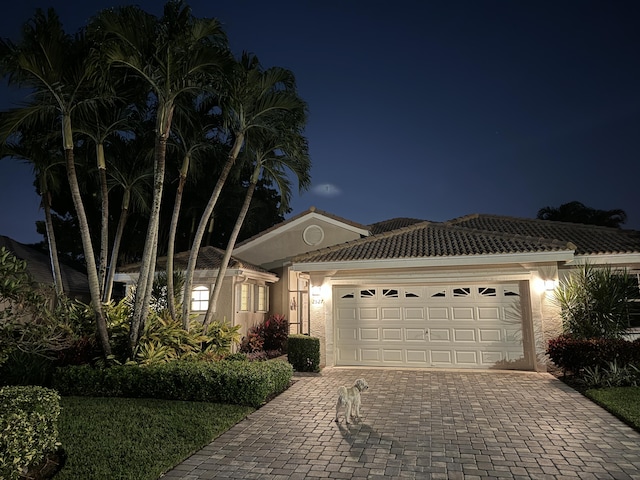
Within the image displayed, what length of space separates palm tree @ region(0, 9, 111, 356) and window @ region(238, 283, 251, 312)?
6865 mm

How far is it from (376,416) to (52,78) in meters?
10.2

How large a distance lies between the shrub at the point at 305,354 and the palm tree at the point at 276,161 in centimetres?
275

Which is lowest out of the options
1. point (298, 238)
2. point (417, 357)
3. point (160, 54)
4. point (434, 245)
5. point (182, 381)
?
point (417, 357)

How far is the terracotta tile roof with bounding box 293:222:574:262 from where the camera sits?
38.4 ft

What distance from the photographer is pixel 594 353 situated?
9.76 metres

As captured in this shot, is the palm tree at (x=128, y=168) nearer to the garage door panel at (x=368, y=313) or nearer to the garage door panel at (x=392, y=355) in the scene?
the garage door panel at (x=368, y=313)

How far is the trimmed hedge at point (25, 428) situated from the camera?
171 inches

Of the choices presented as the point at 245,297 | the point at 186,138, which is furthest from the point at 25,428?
the point at 245,297

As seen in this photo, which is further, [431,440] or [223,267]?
[223,267]

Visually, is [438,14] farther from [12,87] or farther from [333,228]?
[12,87]

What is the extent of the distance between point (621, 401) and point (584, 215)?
86.5 ft

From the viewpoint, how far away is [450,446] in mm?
5820

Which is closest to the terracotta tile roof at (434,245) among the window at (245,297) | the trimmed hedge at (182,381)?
the window at (245,297)

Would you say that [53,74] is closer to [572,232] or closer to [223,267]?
[223,267]
